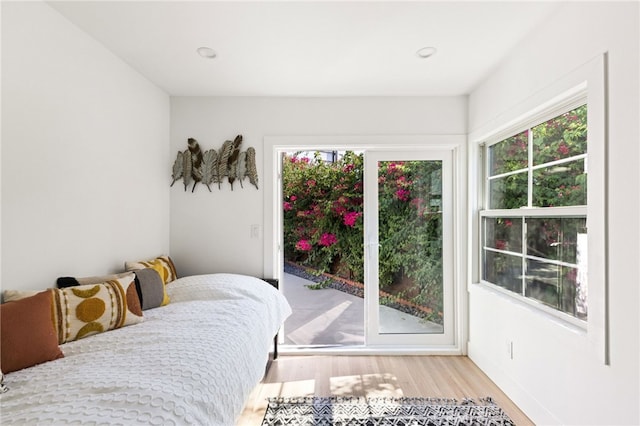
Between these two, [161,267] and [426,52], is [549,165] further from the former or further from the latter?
[161,267]

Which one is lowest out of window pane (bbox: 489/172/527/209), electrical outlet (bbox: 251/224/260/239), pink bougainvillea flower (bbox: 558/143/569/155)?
electrical outlet (bbox: 251/224/260/239)

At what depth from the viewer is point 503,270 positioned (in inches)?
102

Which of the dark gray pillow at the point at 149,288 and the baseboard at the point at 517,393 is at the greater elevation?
the dark gray pillow at the point at 149,288

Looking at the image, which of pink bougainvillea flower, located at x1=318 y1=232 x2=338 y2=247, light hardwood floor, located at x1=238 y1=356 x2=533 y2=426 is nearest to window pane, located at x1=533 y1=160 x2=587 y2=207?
light hardwood floor, located at x1=238 y1=356 x2=533 y2=426

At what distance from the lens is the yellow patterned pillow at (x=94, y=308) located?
5.36 feet

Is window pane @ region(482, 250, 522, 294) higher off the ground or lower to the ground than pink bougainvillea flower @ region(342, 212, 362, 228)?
lower

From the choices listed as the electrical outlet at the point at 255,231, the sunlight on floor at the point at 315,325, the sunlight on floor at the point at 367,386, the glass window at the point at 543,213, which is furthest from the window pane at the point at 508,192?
the sunlight on floor at the point at 315,325

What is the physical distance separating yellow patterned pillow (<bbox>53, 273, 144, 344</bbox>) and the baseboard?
2416 millimetres

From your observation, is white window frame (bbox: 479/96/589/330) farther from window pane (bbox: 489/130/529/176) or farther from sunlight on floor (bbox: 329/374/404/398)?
sunlight on floor (bbox: 329/374/404/398)

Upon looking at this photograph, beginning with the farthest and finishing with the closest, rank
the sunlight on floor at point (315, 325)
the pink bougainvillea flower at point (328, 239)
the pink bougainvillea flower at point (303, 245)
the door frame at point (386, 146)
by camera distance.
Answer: the pink bougainvillea flower at point (303, 245), the pink bougainvillea flower at point (328, 239), the sunlight on floor at point (315, 325), the door frame at point (386, 146)

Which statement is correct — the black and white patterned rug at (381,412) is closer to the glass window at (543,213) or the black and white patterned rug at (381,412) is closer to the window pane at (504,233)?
the glass window at (543,213)

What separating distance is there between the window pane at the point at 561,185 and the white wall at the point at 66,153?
2.83 metres

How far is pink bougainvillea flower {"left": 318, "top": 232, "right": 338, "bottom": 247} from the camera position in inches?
191

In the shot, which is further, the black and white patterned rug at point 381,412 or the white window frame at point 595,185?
the black and white patterned rug at point 381,412
